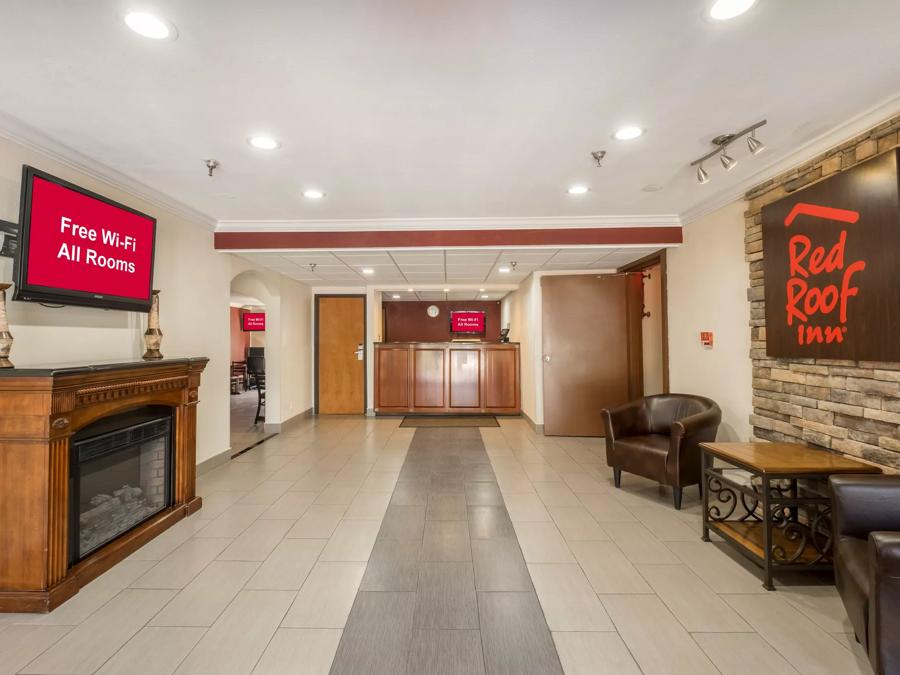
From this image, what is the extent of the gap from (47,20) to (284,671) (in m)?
2.79

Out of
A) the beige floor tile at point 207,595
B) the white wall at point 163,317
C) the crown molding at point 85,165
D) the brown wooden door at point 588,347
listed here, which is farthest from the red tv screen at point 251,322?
the beige floor tile at point 207,595

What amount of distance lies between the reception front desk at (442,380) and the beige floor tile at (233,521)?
4002mm

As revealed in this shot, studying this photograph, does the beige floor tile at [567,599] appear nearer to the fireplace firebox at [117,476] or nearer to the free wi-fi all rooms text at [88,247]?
the fireplace firebox at [117,476]

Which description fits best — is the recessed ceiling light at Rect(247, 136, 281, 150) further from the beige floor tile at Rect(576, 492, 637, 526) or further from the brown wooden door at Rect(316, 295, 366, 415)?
the brown wooden door at Rect(316, 295, 366, 415)

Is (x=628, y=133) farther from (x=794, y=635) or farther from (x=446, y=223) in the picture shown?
(x=794, y=635)

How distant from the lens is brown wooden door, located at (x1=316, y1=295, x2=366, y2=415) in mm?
7426

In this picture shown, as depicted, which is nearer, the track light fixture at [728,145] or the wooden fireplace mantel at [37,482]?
the wooden fireplace mantel at [37,482]

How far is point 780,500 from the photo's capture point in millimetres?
2250

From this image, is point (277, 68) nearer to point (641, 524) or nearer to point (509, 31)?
point (509, 31)

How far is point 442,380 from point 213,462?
153 inches

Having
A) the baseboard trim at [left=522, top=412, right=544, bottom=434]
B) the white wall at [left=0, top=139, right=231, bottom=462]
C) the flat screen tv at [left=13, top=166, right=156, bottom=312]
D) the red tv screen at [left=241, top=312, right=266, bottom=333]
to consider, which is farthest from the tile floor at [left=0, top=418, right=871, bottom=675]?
the red tv screen at [left=241, top=312, right=266, bottom=333]

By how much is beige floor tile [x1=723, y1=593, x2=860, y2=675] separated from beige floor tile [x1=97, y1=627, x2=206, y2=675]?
2609 mm

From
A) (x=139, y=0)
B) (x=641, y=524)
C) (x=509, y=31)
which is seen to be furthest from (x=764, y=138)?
(x=139, y=0)

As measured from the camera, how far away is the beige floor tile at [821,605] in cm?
192
